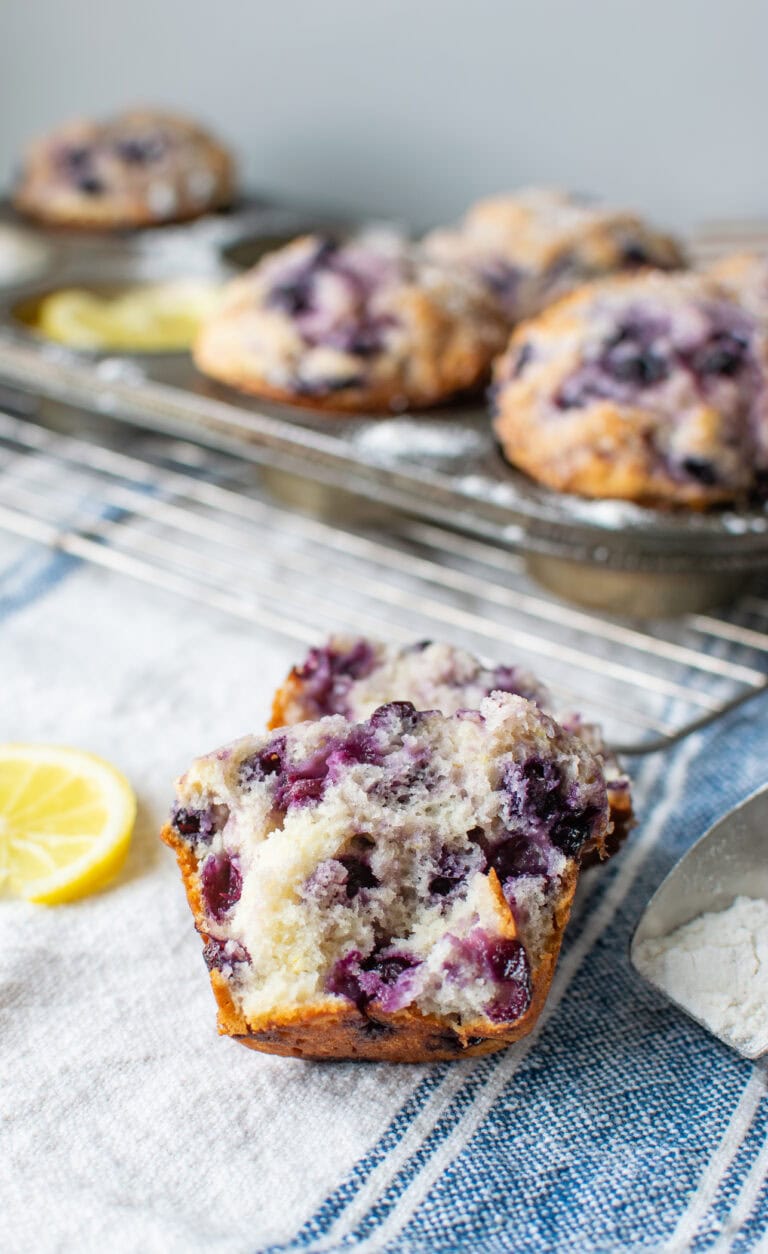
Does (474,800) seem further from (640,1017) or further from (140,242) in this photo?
(140,242)

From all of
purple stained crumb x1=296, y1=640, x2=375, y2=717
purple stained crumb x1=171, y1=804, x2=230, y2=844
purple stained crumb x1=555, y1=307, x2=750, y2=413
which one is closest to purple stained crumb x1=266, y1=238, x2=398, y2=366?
purple stained crumb x1=555, y1=307, x2=750, y2=413

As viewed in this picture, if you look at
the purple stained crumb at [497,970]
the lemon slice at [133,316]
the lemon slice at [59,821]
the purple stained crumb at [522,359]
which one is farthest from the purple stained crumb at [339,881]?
the lemon slice at [133,316]

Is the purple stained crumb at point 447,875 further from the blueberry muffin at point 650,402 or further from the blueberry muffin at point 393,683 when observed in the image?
the blueberry muffin at point 650,402

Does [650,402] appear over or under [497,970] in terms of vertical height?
over

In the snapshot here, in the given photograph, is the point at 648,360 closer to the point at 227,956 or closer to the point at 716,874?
the point at 716,874

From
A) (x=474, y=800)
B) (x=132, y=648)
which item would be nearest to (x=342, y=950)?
(x=474, y=800)

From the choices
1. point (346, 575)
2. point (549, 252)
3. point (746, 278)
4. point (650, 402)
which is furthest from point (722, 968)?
point (549, 252)

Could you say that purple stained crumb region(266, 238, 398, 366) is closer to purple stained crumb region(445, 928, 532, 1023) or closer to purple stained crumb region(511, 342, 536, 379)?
purple stained crumb region(511, 342, 536, 379)
